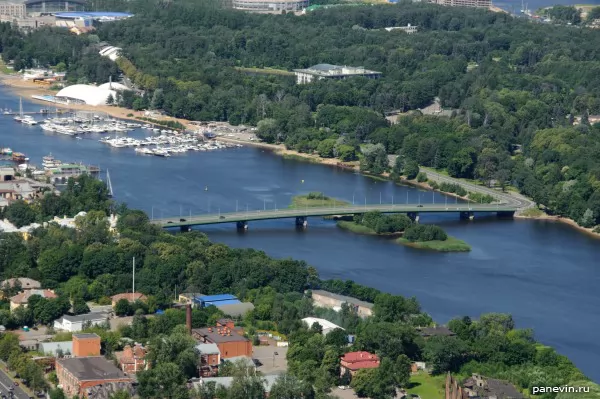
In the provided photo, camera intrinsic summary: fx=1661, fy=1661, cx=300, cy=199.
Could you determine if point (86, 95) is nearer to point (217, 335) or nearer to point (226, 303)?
point (226, 303)

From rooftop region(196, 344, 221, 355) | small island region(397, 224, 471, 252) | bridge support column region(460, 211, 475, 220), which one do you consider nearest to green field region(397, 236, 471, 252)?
small island region(397, 224, 471, 252)

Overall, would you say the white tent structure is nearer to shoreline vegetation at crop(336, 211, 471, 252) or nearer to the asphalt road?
shoreline vegetation at crop(336, 211, 471, 252)

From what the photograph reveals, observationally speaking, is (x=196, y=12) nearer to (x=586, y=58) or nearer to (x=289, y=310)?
(x=586, y=58)

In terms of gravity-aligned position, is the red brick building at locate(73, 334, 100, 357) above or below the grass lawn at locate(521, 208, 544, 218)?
above

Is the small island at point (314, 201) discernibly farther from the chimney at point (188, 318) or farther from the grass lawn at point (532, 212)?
the chimney at point (188, 318)

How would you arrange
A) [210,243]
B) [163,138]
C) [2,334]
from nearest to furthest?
[2,334], [210,243], [163,138]

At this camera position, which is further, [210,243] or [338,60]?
[338,60]

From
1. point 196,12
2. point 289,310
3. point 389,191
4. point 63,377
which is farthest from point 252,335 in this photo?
point 196,12
